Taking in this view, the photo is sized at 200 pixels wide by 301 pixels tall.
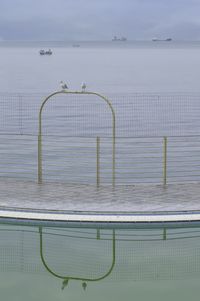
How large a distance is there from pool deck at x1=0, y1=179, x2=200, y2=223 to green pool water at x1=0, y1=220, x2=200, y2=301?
0.50 ft

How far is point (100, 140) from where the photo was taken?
1745 cm

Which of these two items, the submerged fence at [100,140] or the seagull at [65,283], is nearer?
the seagull at [65,283]

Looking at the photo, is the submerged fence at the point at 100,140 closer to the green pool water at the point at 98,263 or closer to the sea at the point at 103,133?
the sea at the point at 103,133

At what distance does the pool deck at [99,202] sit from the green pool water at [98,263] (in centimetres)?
15

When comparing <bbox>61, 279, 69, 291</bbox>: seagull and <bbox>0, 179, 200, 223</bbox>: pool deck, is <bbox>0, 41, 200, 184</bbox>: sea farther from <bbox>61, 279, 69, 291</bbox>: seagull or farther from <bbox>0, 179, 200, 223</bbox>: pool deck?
<bbox>61, 279, 69, 291</bbox>: seagull

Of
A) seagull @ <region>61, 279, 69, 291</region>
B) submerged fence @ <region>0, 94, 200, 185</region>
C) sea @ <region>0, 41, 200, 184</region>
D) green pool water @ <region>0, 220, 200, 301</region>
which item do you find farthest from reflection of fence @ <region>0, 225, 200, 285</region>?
sea @ <region>0, 41, 200, 184</region>

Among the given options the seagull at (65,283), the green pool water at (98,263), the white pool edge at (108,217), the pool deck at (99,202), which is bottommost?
the seagull at (65,283)

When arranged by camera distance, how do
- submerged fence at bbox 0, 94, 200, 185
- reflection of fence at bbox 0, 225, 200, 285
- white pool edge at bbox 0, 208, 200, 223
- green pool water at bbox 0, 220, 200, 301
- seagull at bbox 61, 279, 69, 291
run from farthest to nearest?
submerged fence at bbox 0, 94, 200, 185
white pool edge at bbox 0, 208, 200, 223
reflection of fence at bbox 0, 225, 200, 285
seagull at bbox 61, 279, 69, 291
green pool water at bbox 0, 220, 200, 301

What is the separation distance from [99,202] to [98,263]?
3.78ft

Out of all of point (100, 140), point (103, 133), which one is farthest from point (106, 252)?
point (103, 133)

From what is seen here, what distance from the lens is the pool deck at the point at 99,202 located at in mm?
8250

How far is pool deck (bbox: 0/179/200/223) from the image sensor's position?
8250 mm

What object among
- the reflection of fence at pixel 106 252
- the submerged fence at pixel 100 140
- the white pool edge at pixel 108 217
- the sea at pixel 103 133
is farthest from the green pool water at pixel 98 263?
the sea at pixel 103 133

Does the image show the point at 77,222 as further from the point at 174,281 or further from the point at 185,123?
the point at 185,123
